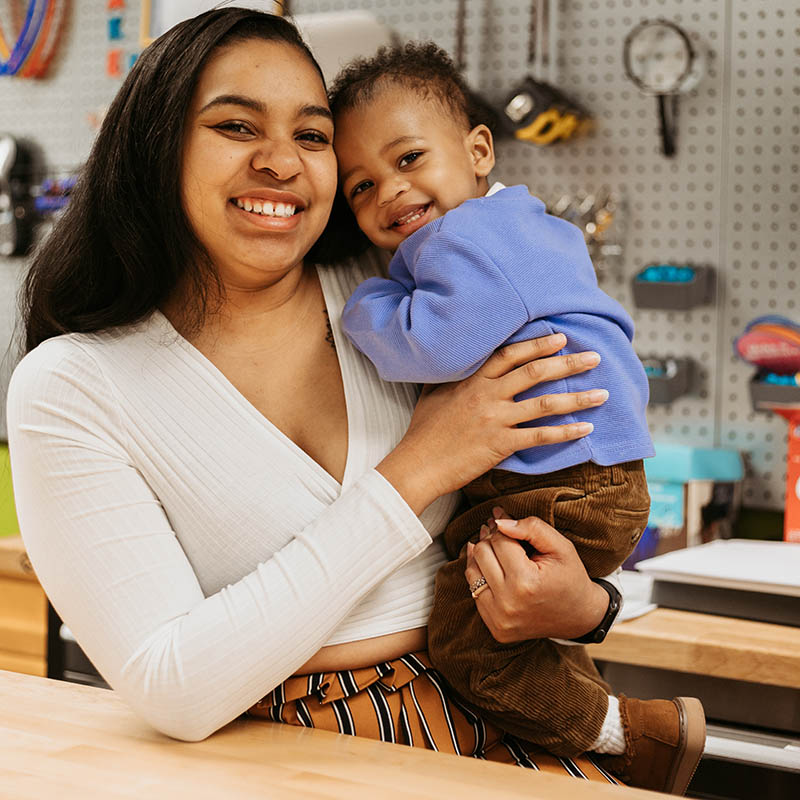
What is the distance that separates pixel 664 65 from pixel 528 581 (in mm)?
1603

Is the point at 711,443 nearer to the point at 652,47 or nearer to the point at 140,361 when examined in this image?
the point at 652,47

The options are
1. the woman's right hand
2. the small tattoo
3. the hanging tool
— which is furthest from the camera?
the hanging tool

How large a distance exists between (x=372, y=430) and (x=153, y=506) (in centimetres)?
30

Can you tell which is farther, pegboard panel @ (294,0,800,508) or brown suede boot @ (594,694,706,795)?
pegboard panel @ (294,0,800,508)

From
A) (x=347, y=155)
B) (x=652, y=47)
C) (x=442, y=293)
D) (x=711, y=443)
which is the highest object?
(x=652, y=47)

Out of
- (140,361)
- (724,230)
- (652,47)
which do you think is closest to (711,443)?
(724,230)

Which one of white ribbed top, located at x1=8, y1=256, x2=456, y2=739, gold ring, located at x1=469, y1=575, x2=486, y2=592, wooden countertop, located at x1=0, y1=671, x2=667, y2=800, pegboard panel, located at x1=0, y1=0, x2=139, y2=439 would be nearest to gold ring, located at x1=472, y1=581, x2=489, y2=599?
gold ring, located at x1=469, y1=575, x2=486, y2=592

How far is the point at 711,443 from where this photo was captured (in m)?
2.53

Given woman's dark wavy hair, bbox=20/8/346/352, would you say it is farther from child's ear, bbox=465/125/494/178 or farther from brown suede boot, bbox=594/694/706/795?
brown suede boot, bbox=594/694/706/795

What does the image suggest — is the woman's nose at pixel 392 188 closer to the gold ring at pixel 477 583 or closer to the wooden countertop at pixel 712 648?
the gold ring at pixel 477 583

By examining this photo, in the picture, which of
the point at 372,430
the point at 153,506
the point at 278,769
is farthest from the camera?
the point at 372,430

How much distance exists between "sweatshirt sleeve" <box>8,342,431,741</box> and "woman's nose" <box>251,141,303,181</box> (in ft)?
1.10

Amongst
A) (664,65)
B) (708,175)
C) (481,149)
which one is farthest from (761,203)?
(481,149)

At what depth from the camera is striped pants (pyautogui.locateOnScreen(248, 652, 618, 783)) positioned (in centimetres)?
132
